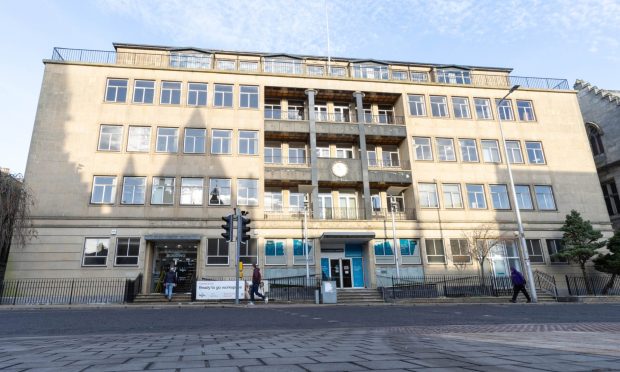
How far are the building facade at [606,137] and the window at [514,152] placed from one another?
11289mm

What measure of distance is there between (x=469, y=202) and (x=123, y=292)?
26.2 metres

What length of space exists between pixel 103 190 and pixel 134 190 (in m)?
2.03

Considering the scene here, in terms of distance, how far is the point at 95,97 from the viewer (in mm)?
28391

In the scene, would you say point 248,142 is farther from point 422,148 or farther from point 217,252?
point 422,148

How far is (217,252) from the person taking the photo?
86.9 feet

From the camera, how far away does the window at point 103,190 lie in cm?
2631

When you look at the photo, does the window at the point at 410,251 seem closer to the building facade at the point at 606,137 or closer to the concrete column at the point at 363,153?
the concrete column at the point at 363,153

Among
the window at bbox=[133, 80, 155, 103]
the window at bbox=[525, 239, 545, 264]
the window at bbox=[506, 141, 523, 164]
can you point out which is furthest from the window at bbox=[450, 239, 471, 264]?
the window at bbox=[133, 80, 155, 103]

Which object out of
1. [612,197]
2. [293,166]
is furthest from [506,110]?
[293,166]

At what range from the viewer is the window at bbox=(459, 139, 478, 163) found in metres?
32.2

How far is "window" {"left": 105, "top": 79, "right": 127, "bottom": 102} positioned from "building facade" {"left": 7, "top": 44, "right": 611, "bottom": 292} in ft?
0.37

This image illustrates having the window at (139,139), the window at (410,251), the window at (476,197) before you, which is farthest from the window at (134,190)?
the window at (476,197)

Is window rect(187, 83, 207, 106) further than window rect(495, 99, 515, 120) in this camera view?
No

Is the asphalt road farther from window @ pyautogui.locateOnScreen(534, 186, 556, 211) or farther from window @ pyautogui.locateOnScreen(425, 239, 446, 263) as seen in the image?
window @ pyautogui.locateOnScreen(534, 186, 556, 211)
